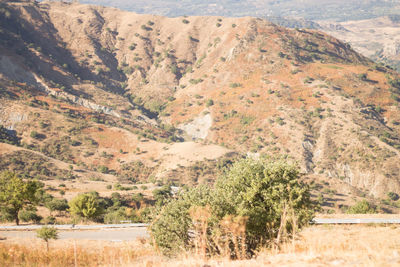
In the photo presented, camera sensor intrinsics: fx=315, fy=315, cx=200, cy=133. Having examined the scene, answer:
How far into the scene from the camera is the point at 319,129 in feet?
393

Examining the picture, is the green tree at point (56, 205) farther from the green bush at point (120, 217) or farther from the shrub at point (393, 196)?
the shrub at point (393, 196)

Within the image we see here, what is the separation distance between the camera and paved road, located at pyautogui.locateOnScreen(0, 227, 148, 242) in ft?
117

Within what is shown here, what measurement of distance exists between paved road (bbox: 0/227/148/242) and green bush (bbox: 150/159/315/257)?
17177 millimetres

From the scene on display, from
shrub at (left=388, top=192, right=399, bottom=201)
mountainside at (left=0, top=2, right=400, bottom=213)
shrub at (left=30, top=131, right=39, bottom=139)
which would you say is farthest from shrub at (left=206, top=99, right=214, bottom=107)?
shrub at (left=388, top=192, right=399, bottom=201)

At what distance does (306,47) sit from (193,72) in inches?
2461

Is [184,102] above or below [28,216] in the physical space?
above

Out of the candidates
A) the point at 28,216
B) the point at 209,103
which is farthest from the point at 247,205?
the point at 209,103

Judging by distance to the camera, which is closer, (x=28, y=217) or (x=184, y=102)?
(x=28, y=217)

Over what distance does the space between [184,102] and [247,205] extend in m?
137

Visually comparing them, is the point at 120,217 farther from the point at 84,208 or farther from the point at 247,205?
the point at 247,205

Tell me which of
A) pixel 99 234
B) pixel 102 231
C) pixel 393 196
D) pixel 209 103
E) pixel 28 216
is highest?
pixel 209 103

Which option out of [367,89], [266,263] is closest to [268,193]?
[266,263]

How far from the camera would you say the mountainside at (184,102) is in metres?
101

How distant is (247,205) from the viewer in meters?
21.4
